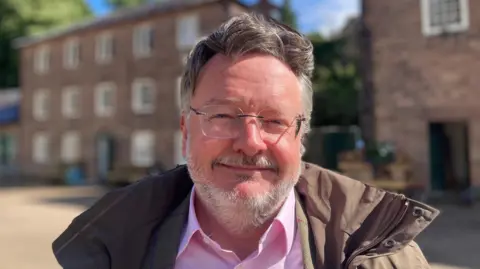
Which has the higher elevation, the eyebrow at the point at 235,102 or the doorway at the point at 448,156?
the eyebrow at the point at 235,102

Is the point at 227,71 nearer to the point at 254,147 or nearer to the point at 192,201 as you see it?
the point at 254,147

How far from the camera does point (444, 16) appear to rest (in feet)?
46.4

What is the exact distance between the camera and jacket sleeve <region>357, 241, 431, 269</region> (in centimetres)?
161

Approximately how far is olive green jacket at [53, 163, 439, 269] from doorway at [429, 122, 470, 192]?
544 inches

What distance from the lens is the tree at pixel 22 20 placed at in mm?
41562

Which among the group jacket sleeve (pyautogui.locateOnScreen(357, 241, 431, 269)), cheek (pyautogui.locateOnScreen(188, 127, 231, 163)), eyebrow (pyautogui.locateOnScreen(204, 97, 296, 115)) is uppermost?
eyebrow (pyautogui.locateOnScreen(204, 97, 296, 115))

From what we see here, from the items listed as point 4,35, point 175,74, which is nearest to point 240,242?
point 175,74

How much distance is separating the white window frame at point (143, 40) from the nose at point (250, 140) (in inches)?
929

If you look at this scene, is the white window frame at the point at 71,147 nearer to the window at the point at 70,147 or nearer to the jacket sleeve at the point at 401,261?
the window at the point at 70,147

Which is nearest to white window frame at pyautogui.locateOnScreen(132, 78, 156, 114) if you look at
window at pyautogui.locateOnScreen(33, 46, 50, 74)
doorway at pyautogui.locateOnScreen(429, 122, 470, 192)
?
window at pyautogui.locateOnScreen(33, 46, 50, 74)

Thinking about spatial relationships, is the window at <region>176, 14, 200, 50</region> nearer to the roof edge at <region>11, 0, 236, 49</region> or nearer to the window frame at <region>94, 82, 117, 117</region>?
the roof edge at <region>11, 0, 236, 49</region>

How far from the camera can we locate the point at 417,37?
14.4 m

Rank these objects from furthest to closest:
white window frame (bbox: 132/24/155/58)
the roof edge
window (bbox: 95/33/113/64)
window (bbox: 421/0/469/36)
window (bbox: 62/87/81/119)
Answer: window (bbox: 62/87/81/119) → window (bbox: 95/33/113/64) → white window frame (bbox: 132/24/155/58) → the roof edge → window (bbox: 421/0/469/36)

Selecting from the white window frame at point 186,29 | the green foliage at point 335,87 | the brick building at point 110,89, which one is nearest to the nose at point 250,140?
the brick building at point 110,89
